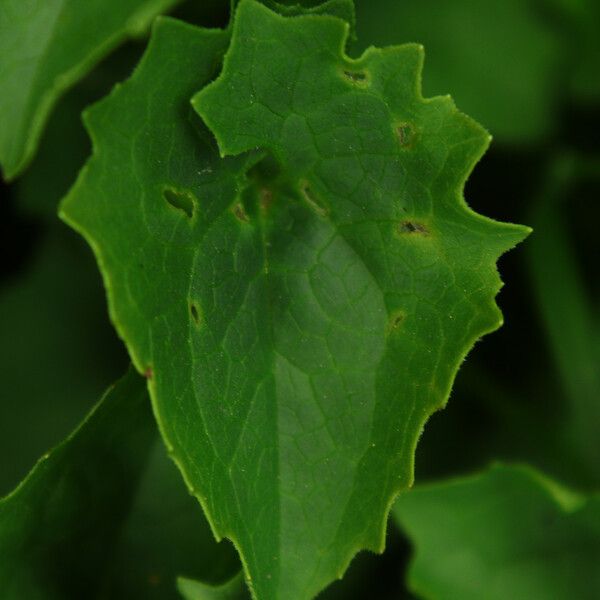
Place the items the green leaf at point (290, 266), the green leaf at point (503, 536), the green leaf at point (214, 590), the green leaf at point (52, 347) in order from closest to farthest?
the green leaf at point (290, 266) → the green leaf at point (214, 590) → the green leaf at point (503, 536) → the green leaf at point (52, 347)

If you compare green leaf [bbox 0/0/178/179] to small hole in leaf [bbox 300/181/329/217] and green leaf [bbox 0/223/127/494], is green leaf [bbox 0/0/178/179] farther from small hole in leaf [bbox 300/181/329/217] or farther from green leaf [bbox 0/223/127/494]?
green leaf [bbox 0/223/127/494]

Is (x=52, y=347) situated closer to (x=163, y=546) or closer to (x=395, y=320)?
(x=163, y=546)

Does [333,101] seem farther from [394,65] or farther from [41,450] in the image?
[41,450]

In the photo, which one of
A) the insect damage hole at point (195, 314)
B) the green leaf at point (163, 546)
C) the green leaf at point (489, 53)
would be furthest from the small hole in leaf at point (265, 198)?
the green leaf at point (489, 53)

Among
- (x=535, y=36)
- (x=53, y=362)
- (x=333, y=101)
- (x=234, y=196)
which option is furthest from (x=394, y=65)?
(x=53, y=362)

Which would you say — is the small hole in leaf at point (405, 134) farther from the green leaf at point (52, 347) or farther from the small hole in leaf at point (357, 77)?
the green leaf at point (52, 347)

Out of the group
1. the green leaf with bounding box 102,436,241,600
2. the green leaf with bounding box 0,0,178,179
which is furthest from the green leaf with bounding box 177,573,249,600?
the green leaf with bounding box 0,0,178,179
